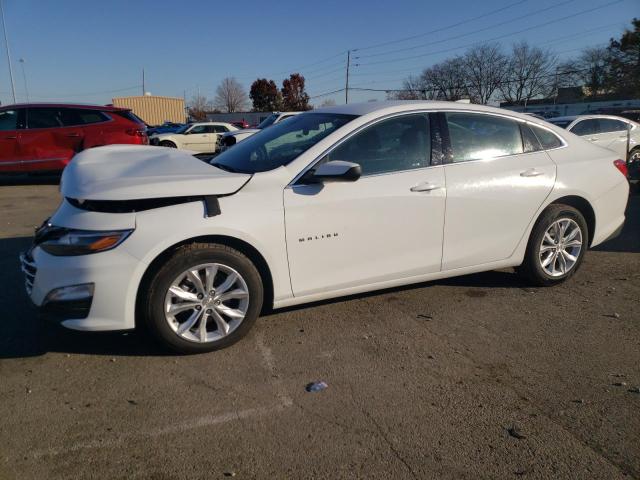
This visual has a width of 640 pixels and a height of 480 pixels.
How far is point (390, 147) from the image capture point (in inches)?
149


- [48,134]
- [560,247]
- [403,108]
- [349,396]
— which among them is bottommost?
[349,396]

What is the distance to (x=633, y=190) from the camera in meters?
10.5

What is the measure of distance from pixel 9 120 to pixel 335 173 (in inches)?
391

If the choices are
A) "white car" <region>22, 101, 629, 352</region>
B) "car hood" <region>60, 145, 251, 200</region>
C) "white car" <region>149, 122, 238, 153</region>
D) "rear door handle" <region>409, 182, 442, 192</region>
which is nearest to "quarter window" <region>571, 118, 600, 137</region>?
"white car" <region>22, 101, 629, 352</region>

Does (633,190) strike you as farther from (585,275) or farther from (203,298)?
(203,298)

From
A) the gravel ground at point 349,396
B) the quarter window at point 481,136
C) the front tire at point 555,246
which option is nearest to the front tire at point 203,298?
the gravel ground at point 349,396

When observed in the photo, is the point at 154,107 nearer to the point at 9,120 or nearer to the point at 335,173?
the point at 9,120

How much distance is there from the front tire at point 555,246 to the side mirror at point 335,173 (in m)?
1.94

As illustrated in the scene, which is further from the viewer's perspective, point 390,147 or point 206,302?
point 390,147

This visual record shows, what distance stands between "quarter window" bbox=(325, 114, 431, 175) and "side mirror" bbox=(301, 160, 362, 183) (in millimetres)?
208

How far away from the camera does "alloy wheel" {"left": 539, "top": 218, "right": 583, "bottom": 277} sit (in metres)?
4.40

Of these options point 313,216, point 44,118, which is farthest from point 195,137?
point 313,216

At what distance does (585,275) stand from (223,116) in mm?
66643

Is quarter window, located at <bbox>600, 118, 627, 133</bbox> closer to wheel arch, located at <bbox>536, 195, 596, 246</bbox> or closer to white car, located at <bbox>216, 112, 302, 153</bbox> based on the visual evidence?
white car, located at <bbox>216, 112, 302, 153</bbox>
